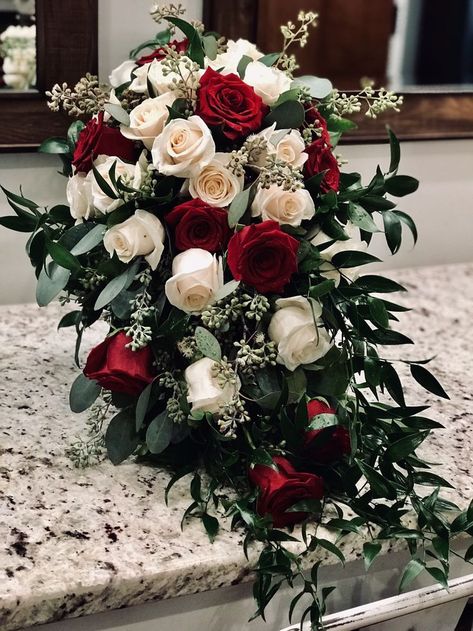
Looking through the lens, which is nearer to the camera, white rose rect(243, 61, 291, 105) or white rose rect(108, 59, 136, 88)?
white rose rect(243, 61, 291, 105)

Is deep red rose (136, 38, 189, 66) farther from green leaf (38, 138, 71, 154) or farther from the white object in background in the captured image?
the white object in background

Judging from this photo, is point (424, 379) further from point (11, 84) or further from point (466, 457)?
point (11, 84)

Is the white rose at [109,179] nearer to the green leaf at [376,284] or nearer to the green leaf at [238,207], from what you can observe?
the green leaf at [238,207]

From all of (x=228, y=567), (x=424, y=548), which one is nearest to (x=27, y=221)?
(x=228, y=567)

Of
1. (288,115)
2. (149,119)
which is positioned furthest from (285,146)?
(149,119)

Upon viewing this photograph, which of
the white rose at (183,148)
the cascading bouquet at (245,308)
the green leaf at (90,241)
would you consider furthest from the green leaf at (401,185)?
the green leaf at (90,241)

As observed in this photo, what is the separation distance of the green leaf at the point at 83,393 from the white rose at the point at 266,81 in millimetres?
364

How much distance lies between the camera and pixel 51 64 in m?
1.22

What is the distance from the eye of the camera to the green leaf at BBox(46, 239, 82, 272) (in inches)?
35.2

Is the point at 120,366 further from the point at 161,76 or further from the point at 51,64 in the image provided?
the point at 51,64

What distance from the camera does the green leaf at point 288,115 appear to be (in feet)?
2.98

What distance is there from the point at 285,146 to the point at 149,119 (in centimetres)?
14

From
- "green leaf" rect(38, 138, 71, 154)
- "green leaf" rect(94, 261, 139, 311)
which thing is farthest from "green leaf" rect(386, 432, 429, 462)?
"green leaf" rect(38, 138, 71, 154)

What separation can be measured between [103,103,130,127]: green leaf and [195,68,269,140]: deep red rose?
77 millimetres
